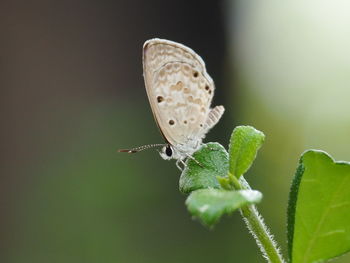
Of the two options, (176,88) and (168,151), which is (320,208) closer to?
(176,88)

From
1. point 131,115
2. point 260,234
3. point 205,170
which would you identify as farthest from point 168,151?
point 131,115

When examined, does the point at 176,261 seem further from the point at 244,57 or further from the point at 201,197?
the point at 201,197

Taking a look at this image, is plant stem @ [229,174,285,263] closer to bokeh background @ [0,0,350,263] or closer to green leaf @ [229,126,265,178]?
green leaf @ [229,126,265,178]

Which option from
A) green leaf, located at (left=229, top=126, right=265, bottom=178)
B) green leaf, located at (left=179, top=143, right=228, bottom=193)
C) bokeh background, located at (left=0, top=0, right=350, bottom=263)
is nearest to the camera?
green leaf, located at (left=229, top=126, right=265, bottom=178)

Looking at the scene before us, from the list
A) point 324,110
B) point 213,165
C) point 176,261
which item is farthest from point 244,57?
point 213,165

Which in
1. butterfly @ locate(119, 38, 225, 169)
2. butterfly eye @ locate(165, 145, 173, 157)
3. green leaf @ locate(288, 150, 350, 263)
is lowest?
butterfly eye @ locate(165, 145, 173, 157)

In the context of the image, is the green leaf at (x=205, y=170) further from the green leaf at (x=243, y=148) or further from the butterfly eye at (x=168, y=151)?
the butterfly eye at (x=168, y=151)

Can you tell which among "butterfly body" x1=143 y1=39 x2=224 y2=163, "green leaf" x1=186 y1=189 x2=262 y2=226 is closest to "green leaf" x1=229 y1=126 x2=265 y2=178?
"green leaf" x1=186 y1=189 x2=262 y2=226
